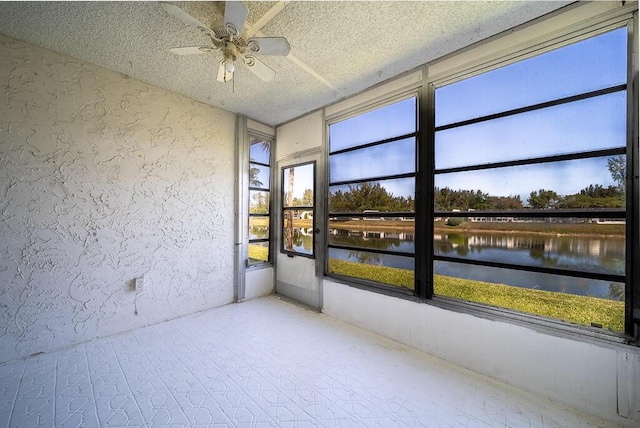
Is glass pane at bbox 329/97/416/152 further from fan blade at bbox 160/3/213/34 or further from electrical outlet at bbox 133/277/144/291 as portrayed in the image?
electrical outlet at bbox 133/277/144/291

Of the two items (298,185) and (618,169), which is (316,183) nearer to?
(298,185)

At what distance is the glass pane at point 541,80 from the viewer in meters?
1.68

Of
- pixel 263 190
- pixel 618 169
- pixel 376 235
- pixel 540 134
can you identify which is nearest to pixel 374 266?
pixel 376 235

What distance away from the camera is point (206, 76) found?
2.69m

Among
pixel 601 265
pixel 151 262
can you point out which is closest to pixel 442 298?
pixel 601 265

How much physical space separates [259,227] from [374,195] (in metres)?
2.08

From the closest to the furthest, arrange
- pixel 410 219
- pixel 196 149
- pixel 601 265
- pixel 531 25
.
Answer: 1. pixel 601 265
2. pixel 531 25
3. pixel 410 219
4. pixel 196 149

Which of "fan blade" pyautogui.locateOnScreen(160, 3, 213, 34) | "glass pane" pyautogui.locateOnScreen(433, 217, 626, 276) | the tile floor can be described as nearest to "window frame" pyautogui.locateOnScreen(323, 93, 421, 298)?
"glass pane" pyautogui.locateOnScreen(433, 217, 626, 276)

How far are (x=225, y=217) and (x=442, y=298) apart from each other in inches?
120

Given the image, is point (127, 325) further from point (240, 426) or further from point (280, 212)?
point (280, 212)

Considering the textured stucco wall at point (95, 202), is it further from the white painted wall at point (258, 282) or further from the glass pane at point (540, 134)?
the glass pane at point (540, 134)

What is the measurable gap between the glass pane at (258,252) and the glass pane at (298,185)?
81 cm

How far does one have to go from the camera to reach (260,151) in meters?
4.02

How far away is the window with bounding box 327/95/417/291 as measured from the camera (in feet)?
8.66
